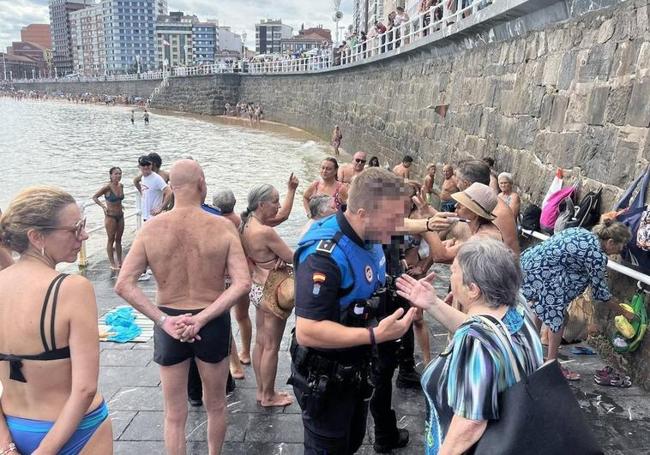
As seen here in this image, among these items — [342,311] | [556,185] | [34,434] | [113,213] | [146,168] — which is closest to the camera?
[34,434]

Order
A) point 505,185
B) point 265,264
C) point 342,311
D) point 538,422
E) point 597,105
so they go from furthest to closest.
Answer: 1. point 505,185
2. point 597,105
3. point 265,264
4. point 342,311
5. point 538,422

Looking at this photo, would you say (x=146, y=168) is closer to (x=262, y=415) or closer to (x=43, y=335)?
(x=262, y=415)

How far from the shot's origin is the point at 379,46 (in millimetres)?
18688

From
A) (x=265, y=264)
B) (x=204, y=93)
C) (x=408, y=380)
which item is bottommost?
(x=408, y=380)

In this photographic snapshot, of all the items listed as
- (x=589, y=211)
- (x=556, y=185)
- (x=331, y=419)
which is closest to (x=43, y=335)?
(x=331, y=419)

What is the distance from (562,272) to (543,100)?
11.2ft

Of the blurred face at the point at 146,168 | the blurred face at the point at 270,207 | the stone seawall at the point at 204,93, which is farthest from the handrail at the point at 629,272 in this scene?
the stone seawall at the point at 204,93

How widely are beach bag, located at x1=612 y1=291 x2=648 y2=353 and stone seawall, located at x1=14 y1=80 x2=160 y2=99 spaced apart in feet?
232

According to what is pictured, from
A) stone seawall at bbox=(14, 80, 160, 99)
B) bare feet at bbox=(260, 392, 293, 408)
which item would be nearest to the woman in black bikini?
bare feet at bbox=(260, 392, 293, 408)

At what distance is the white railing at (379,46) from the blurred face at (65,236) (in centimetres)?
Result: 858

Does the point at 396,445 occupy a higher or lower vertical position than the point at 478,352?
lower

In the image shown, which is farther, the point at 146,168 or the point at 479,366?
the point at 146,168

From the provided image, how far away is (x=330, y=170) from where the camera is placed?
245 inches

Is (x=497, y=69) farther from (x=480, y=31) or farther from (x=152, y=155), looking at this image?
(x=152, y=155)
